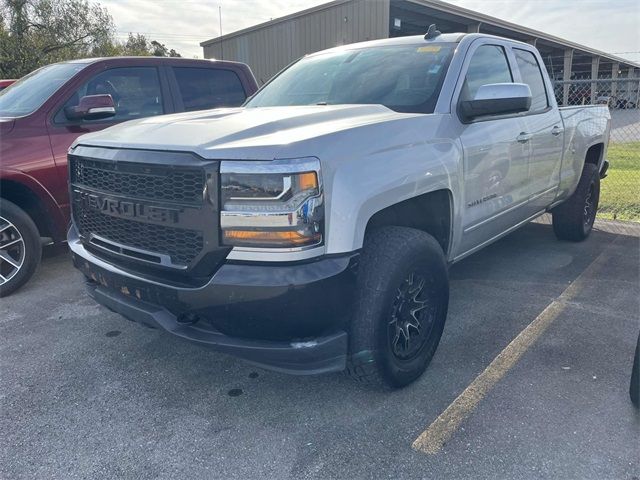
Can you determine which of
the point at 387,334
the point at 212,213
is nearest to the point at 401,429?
the point at 387,334

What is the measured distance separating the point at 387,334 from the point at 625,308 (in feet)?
7.88

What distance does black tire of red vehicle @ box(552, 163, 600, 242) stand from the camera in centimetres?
541

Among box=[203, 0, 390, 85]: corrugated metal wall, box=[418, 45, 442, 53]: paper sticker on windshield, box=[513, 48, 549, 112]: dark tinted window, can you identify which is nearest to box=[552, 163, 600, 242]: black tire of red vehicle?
box=[513, 48, 549, 112]: dark tinted window

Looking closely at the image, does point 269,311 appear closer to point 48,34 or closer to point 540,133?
point 540,133

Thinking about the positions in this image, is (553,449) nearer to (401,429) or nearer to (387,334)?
(401,429)

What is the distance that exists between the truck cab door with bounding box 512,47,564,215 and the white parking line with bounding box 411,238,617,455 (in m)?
0.86

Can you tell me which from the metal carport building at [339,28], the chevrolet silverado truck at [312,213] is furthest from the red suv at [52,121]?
the metal carport building at [339,28]

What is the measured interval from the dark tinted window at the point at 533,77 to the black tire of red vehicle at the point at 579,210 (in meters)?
1.30

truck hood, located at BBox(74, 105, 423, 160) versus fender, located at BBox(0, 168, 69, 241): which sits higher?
truck hood, located at BBox(74, 105, 423, 160)

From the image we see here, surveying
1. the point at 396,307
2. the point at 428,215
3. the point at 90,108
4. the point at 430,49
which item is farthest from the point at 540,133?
the point at 90,108

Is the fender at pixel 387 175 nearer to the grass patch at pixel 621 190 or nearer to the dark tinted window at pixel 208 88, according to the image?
the dark tinted window at pixel 208 88

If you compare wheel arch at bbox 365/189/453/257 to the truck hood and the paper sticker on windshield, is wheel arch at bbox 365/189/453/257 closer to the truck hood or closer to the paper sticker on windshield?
the truck hood

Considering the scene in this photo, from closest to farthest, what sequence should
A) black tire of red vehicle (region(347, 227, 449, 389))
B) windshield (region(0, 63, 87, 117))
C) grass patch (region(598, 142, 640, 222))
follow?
black tire of red vehicle (region(347, 227, 449, 389)) < windshield (region(0, 63, 87, 117)) < grass patch (region(598, 142, 640, 222))

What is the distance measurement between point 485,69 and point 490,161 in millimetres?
756
